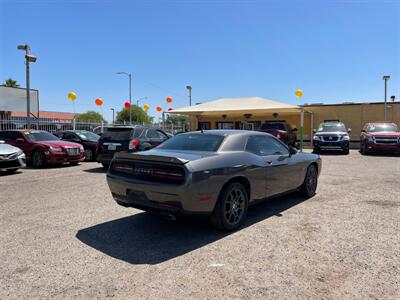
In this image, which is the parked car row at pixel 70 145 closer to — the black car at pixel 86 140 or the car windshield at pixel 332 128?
the black car at pixel 86 140

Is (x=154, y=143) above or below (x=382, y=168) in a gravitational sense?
above

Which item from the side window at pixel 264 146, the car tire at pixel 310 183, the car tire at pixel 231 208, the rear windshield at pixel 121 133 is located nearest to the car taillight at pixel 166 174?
the car tire at pixel 231 208

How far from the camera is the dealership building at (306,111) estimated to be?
81.7ft

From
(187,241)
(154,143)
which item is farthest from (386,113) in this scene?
(187,241)

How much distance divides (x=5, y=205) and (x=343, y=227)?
602cm

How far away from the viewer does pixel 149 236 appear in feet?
15.1

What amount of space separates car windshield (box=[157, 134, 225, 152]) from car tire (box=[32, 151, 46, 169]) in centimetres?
836

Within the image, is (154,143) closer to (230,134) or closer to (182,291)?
(230,134)

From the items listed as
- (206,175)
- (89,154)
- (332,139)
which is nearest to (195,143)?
(206,175)

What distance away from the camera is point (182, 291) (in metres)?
3.08

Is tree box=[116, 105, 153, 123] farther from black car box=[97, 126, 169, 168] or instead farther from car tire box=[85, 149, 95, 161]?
black car box=[97, 126, 169, 168]

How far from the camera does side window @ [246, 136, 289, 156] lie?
18.1ft

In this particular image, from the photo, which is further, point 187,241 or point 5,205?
point 5,205

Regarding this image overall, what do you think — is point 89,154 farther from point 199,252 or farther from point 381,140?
point 381,140
